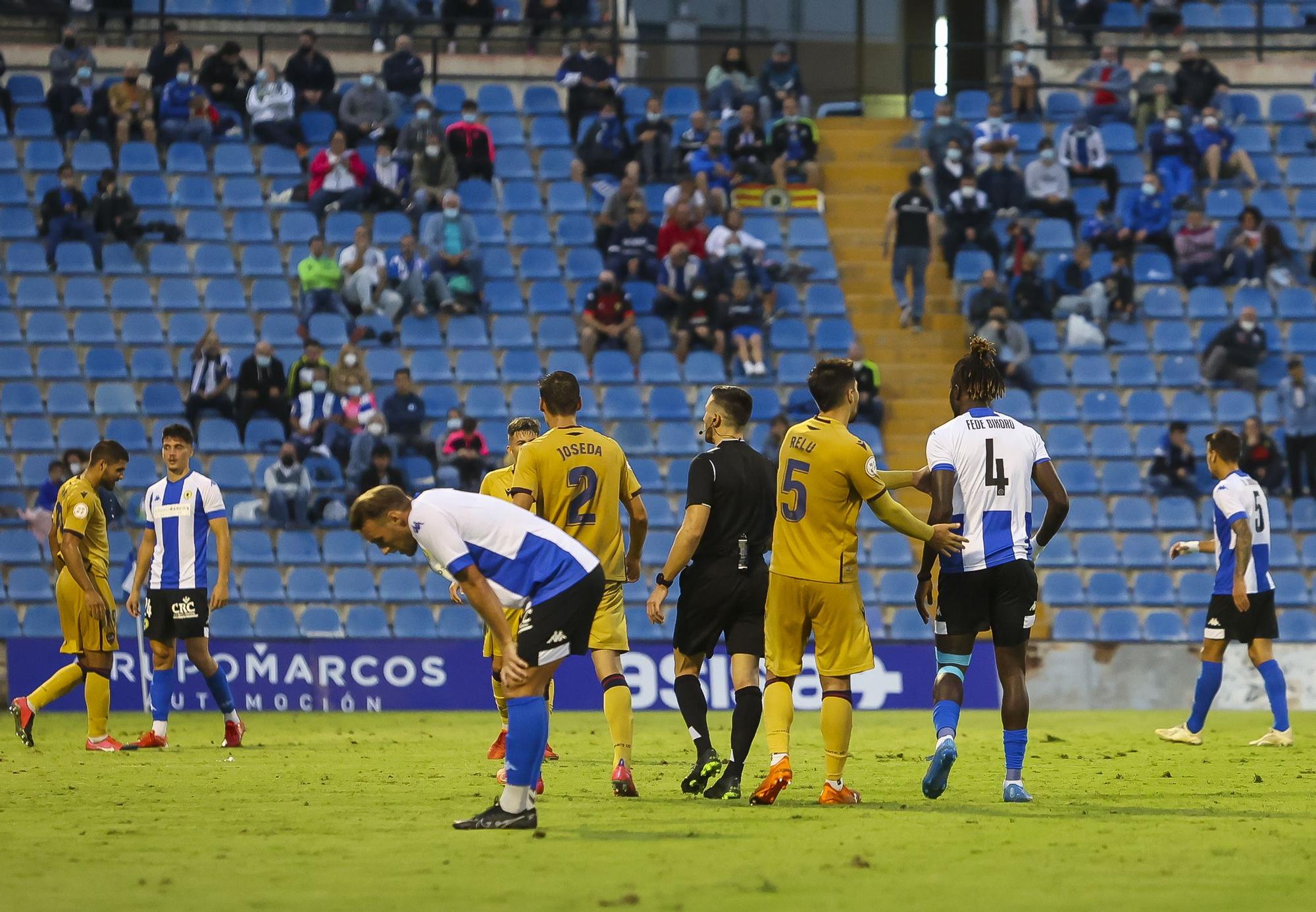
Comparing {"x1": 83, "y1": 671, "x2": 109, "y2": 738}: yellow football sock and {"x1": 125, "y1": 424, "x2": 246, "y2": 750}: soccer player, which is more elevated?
{"x1": 125, "y1": 424, "x2": 246, "y2": 750}: soccer player

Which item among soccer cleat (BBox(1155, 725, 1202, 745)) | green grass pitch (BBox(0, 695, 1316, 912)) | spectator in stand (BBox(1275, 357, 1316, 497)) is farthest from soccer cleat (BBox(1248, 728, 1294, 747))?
spectator in stand (BBox(1275, 357, 1316, 497))

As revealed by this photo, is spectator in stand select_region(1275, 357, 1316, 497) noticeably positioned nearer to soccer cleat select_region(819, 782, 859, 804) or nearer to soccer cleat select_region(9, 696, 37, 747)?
soccer cleat select_region(819, 782, 859, 804)

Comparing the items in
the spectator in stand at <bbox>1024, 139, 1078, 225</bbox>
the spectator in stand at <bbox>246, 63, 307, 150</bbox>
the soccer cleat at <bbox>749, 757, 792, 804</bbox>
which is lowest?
the soccer cleat at <bbox>749, 757, 792, 804</bbox>

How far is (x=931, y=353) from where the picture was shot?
79.4 ft

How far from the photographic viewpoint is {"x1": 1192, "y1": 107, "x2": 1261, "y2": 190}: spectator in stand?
25881mm

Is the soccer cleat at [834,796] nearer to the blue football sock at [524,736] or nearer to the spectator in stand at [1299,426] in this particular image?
the blue football sock at [524,736]

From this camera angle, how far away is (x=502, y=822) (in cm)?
816

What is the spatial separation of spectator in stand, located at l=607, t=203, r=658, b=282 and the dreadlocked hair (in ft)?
46.7

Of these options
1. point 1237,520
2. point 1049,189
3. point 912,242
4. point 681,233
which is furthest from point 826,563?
point 1049,189

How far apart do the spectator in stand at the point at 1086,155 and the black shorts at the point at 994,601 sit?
17.3 metres

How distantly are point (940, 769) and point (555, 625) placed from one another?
2.32m

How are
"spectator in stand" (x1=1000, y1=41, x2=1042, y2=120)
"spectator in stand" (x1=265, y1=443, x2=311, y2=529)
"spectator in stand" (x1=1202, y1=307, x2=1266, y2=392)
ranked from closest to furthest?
"spectator in stand" (x1=265, y1=443, x2=311, y2=529)
"spectator in stand" (x1=1202, y1=307, x2=1266, y2=392)
"spectator in stand" (x1=1000, y1=41, x2=1042, y2=120)

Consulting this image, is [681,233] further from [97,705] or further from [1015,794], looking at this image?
[1015,794]

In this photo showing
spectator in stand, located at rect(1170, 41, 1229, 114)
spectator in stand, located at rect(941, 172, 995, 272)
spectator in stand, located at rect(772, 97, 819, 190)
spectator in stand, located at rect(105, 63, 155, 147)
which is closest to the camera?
spectator in stand, located at rect(941, 172, 995, 272)
